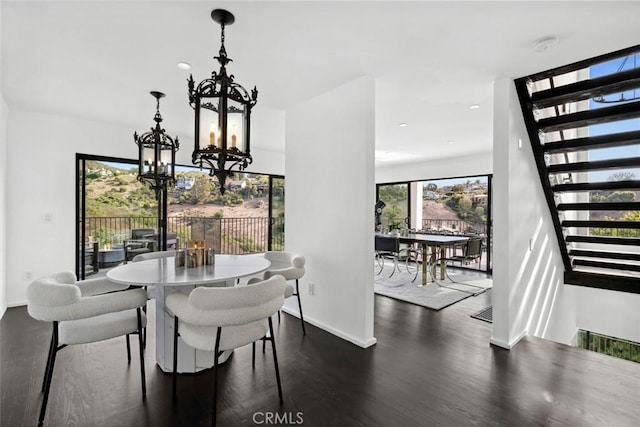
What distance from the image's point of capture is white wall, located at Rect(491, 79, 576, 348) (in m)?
2.92

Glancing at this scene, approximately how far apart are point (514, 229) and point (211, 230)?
4.95 m

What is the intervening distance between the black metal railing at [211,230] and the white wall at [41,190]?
39 cm

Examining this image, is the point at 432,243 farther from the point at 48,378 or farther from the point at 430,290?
the point at 48,378

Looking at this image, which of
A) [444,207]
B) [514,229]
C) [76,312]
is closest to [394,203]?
[444,207]

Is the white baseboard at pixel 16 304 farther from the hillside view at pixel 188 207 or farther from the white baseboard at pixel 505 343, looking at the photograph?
the white baseboard at pixel 505 343

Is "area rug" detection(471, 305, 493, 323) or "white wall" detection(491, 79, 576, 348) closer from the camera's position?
"white wall" detection(491, 79, 576, 348)

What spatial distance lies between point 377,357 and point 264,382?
3.34 feet

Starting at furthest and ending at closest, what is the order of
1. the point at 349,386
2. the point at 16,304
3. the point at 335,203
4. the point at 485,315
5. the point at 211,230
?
the point at 211,230
the point at 16,304
the point at 485,315
the point at 335,203
the point at 349,386

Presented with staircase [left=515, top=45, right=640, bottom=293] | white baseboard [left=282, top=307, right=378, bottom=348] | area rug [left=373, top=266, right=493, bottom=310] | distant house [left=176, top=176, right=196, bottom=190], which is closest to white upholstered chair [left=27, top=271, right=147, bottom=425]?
Answer: white baseboard [left=282, top=307, right=378, bottom=348]

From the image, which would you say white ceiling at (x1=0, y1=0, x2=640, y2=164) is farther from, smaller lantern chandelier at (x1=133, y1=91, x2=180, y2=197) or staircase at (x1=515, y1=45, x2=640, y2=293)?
smaller lantern chandelier at (x1=133, y1=91, x2=180, y2=197)

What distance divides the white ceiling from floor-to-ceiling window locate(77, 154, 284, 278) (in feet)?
4.27

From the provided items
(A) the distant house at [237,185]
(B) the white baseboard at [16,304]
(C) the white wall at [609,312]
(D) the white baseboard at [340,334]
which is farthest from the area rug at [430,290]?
(B) the white baseboard at [16,304]

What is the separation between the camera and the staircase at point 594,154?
2.70 m

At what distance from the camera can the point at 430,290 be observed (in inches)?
198
